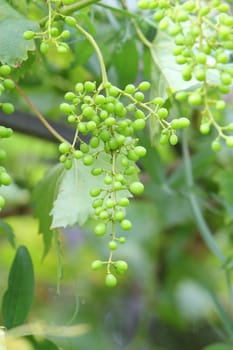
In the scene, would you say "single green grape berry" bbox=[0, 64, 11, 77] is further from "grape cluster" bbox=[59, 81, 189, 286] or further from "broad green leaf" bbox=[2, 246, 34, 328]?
"broad green leaf" bbox=[2, 246, 34, 328]

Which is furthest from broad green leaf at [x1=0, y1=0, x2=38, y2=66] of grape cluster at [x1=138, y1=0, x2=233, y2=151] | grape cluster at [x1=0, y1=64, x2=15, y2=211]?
grape cluster at [x1=138, y1=0, x2=233, y2=151]

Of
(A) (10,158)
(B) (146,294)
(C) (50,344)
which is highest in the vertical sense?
(A) (10,158)

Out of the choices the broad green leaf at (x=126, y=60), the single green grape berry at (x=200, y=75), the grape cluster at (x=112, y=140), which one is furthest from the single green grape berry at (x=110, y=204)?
Result: the broad green leaf at (x=126, y=60)

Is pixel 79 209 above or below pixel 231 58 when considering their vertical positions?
below

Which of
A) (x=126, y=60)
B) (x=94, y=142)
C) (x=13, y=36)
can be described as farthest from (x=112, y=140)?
(x=126, y=60)

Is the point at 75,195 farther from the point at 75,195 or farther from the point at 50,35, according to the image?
the point at 50,35

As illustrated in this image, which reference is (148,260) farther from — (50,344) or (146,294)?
(50,344)

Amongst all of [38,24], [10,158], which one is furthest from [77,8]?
[10,158]
